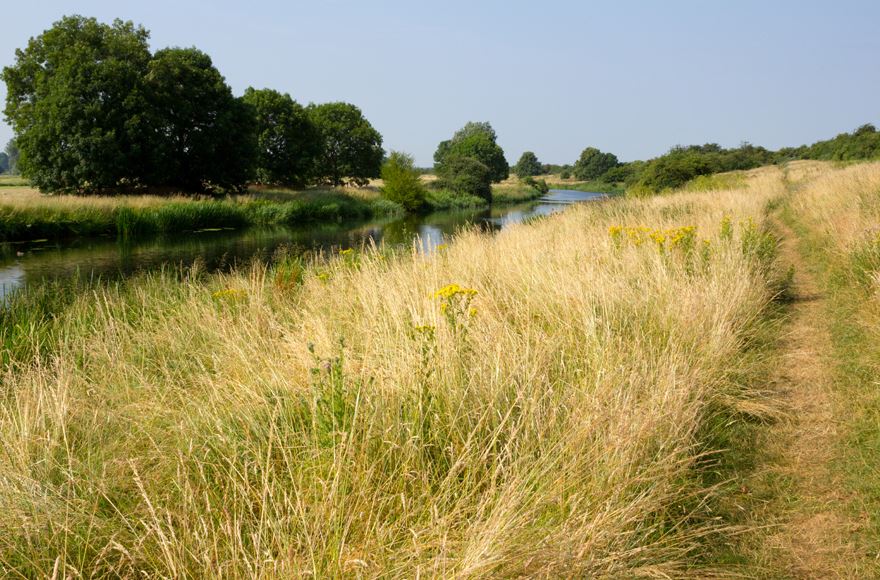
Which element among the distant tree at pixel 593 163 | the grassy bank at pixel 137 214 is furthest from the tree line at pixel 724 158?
the distant tree at pixel 593 163

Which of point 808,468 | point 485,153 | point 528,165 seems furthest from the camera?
point 528,165

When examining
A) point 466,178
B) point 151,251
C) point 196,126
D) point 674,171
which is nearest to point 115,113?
point 196,126

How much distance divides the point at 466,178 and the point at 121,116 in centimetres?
3570

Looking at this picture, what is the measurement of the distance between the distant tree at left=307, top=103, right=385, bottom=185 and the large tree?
82.8ft

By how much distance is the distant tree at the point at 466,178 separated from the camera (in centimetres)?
5719

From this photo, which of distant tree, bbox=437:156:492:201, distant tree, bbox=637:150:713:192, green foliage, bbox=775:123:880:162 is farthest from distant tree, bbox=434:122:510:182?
distant tree, bbox=637:150:713:192

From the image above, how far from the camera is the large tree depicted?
24.7 m

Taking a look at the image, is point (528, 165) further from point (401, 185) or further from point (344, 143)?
point (401, 185)

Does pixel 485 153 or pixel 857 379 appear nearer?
pixel 857 379

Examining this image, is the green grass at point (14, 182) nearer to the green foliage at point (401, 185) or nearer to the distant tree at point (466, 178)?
the green foliage at point (401, 185)

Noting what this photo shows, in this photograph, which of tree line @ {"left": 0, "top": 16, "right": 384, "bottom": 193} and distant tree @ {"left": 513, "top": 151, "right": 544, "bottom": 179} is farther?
distant tree @ {"left": 513, "top": 151, "right": 544, "bottom": 179}

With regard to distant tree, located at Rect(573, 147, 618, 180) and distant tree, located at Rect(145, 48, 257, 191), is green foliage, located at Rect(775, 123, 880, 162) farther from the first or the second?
distant tree, located at Rect(573, 147, 618, 180)

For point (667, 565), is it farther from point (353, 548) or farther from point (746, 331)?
point (746, 331)

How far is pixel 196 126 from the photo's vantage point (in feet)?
101
